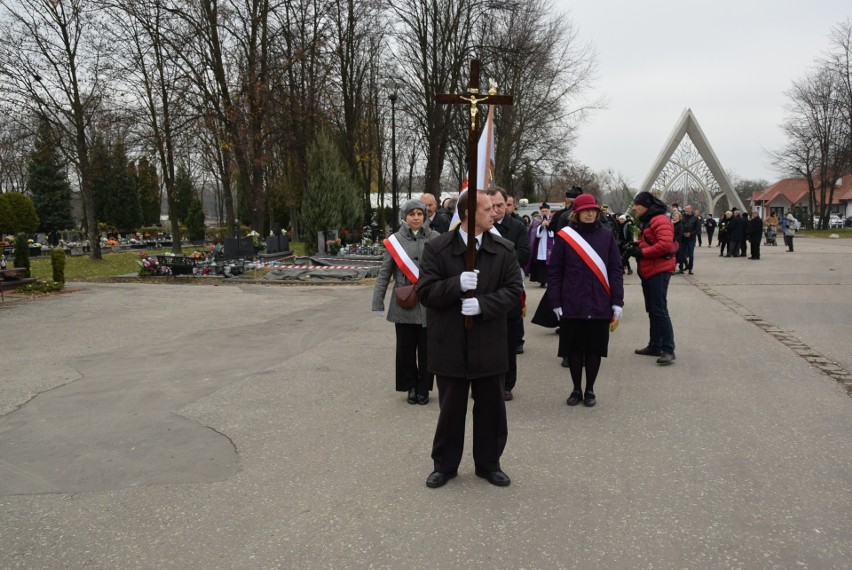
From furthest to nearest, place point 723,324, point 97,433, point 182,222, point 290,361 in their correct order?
point 182,222, point 723,324, point 290,361, point 97,433

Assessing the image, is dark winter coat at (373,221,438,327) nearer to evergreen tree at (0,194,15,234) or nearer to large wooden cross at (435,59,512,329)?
large wooden cross at (435,59,512,329)

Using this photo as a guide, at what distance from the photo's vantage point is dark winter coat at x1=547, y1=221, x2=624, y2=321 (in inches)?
217

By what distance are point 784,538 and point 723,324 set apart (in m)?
6.83

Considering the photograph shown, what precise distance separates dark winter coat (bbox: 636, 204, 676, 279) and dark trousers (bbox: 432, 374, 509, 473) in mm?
3689

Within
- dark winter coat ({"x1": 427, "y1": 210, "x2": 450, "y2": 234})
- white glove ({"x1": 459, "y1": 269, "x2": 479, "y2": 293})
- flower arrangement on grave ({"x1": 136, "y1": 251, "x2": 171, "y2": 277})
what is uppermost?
dark winter coat ({"x1": 427, "y1": 210, "x2": 450, "y2": 234})

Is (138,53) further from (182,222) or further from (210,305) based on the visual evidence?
(182,222)

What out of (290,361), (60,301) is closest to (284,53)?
(60,301)

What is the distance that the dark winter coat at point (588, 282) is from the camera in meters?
5.51

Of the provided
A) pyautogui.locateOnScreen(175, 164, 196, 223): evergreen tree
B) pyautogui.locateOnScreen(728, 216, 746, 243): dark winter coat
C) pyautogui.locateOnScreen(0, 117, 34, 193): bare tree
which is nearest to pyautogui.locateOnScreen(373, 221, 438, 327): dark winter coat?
pyautogui.locateOnScreen(728, 216, 746, 243): dark winter coat

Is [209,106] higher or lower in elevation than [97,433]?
higher

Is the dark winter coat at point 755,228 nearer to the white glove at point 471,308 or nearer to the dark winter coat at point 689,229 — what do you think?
the dark winter coat at point 689,229

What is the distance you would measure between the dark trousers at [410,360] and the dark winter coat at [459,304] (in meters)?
1.95

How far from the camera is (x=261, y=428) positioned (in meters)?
5.14

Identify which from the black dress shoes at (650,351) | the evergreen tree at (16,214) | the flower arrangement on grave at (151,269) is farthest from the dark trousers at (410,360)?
the evergreen tree at (16,214)
